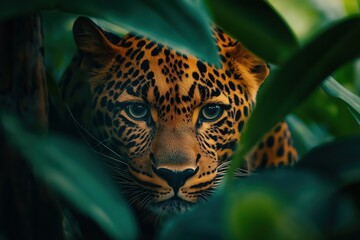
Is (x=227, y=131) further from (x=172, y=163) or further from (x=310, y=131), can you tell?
(x=310, y=131)

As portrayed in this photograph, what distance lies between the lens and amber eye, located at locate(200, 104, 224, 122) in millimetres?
705

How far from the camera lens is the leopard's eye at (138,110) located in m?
0.70

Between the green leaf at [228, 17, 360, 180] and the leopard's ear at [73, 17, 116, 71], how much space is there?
→ 286 mm

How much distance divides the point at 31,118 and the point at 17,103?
0.02 meters

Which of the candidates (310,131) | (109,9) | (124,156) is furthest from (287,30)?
(310,131)

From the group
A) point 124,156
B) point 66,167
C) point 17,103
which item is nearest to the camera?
point 66,167

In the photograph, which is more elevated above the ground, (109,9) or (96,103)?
(109,9)

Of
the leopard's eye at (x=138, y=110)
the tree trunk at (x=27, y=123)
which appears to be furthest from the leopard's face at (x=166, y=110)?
the tree trunk at (x=27, y=123)

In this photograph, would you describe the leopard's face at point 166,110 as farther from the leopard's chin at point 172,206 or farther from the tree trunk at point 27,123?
the tree trunk at point 27,123

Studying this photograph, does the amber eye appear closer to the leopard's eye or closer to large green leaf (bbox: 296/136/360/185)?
the leopard's eye

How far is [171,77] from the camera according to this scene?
2.34 feet

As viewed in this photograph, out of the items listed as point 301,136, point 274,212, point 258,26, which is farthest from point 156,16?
point 301,136

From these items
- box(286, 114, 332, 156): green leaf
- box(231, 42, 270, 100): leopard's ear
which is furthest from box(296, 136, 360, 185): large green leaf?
box(286, 114, 332, 156): green leaf

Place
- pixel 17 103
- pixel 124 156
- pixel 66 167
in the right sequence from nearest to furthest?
pixel 66 167, pixel 17 103, pixel 124 156
